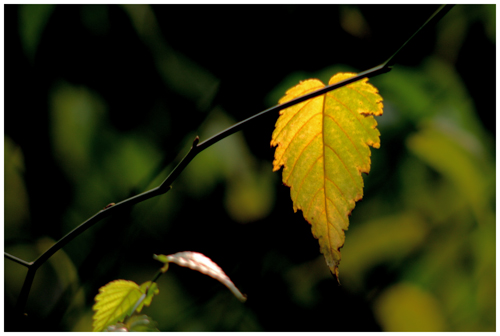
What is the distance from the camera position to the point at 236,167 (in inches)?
37.2

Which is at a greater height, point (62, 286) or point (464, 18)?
point (464, 18)

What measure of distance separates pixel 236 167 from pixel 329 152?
0.67 meters

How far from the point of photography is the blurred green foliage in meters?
0.93

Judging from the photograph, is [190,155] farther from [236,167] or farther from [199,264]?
[236,167]

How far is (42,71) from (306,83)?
91 centimetres

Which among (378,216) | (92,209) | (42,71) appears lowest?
(378,216)

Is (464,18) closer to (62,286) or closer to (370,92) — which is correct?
(370,92)

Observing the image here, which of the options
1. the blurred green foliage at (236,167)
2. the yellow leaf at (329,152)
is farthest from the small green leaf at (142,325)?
the blurred green foliage at (236,167)

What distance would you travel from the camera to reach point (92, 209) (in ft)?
3.11

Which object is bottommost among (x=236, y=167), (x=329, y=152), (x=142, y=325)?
(x=236, y=167)

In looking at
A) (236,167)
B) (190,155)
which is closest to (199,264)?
(190,155)

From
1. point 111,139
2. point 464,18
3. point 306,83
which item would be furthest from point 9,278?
point 464,18

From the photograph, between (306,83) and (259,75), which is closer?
(306,83)

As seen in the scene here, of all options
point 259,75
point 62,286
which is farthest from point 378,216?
point 62,286
